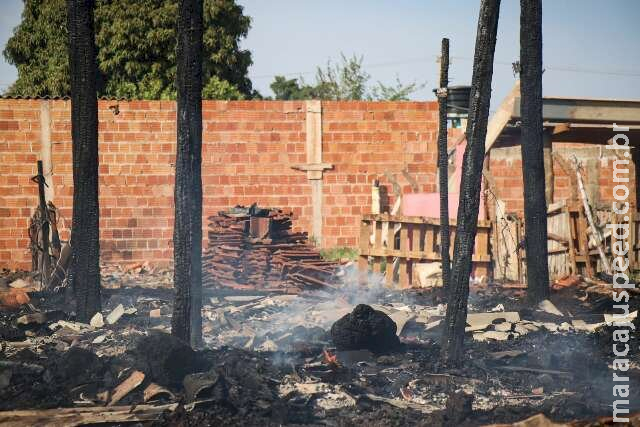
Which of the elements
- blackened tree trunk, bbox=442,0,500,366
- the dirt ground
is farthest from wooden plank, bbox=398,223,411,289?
blackened tree trunk, bbox=442,0,500,366

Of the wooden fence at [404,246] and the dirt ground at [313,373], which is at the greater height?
the wooden fence at [404,246]

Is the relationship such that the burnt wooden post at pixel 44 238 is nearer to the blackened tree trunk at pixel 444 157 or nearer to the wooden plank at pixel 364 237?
the wooden plank at pixel 364 237

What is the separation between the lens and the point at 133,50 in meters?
26.2

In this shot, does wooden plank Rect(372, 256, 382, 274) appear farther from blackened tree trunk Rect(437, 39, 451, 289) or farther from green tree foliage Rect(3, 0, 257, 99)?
green tree foliage Rect(3, 0, 257, 99)

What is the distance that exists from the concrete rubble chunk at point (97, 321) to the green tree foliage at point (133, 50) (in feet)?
48.3

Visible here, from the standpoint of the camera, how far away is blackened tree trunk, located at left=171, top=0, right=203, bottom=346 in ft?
28.1

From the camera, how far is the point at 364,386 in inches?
310

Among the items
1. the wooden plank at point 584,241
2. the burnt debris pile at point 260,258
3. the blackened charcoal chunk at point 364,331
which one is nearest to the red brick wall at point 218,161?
the burnt debris pile at point 260,258

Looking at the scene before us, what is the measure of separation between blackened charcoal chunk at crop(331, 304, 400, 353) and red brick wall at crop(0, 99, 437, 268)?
8.74 metres

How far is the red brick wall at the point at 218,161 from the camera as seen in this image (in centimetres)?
1731

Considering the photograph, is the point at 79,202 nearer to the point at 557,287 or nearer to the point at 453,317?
the point at 453,317

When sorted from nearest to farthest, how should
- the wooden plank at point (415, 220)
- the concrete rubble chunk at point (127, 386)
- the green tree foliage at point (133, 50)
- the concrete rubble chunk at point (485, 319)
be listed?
the concrete rubble chunk at point (127, 386), the concrete rubble chunk at point (485, 319), the wooden plank at point (415, 220), the green tree foliage at point (133, 50)

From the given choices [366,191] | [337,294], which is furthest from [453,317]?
[366,191]

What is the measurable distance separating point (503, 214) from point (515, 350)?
5.56m
